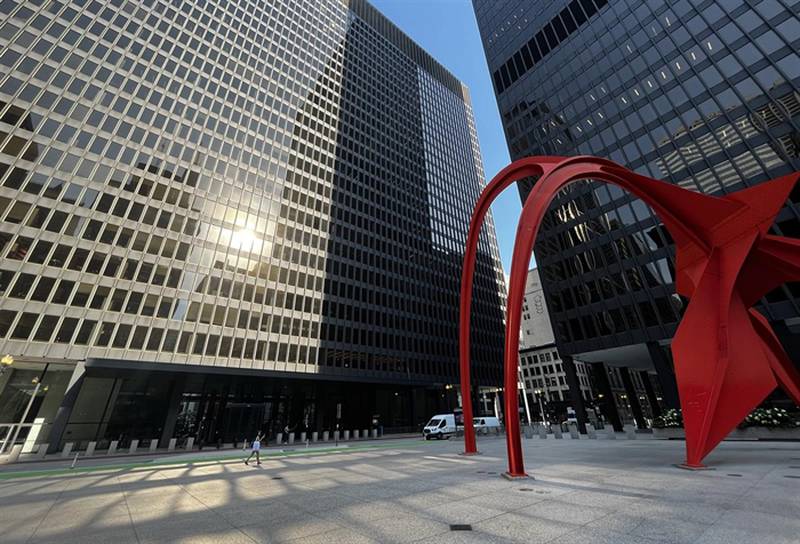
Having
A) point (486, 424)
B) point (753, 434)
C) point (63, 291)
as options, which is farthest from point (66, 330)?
point (753, 434)

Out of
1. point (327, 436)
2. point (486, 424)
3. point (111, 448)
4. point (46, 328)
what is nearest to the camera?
point (46, 328)

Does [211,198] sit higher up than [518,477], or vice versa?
[211,198]

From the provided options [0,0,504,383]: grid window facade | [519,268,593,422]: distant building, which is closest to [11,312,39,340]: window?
[0,0,504,383]: grid window facade

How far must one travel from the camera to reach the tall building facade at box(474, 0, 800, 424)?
28781mm

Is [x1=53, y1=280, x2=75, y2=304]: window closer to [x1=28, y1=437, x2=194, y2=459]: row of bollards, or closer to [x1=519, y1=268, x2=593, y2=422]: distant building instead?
[x1=28, y1=437, x2=194, y2=459]: row of bollards

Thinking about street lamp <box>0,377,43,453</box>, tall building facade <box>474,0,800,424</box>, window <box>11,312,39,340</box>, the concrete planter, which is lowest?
the concrete planter

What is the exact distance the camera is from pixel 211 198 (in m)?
41.5

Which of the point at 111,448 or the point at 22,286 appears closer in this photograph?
the point at 22,286

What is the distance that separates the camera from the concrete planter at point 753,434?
20875 mm

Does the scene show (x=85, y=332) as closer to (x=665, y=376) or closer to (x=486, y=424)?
(x=486, y=424)

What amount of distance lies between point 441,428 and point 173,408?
1109 inches

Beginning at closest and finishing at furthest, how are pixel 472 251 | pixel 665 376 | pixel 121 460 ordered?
pixel 472 251 → pixel 121 460 → pixel 665 376

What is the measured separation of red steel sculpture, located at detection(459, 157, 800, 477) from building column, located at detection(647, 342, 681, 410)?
16.0m

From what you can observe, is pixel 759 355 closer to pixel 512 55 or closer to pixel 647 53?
pixel 647 53
